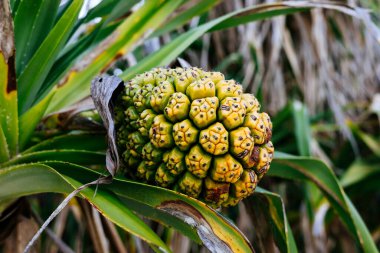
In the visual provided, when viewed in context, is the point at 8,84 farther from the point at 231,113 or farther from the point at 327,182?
the point at 327,182

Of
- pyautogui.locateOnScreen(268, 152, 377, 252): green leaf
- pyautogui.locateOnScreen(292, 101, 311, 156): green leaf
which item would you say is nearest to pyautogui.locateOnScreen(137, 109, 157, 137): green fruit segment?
pyautogui.locateOnScreen(268, 152, 377, 252): green leaf

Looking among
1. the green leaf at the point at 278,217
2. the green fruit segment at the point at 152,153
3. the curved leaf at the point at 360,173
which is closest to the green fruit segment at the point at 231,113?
the green fruit segment at the point at 152,153

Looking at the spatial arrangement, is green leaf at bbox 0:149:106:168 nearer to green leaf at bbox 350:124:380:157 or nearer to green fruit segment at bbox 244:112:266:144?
green fruit segment at bbox 244:112:266:144

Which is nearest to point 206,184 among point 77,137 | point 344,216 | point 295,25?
point 77,137

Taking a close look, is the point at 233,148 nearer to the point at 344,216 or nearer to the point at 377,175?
the point at 344,216

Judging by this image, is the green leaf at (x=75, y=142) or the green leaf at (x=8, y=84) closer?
the green leaf at (x=8, y=84)

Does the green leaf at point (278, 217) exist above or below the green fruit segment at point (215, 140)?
below

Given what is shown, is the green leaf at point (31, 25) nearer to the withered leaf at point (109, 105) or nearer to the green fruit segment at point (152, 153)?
the withered leaf at point (109, 105)
